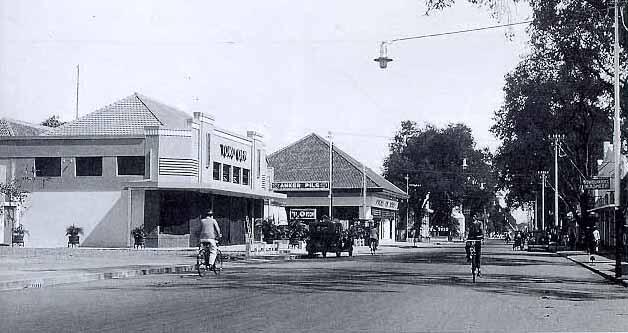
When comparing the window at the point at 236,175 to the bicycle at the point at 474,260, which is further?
the window at the point at 236,175

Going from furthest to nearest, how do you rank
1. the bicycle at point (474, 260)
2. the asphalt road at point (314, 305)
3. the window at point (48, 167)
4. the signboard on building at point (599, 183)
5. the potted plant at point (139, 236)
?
the window at point (48, 167) < the potted plant at point (139, 236) < the signboard on building at point (599, 183) < the bicycle at point (474, 260) < the asphalt road at point (314, 305)

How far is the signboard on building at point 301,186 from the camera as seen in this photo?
232 ft

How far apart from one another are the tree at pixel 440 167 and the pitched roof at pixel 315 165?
42.5 feet

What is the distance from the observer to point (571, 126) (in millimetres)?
47750

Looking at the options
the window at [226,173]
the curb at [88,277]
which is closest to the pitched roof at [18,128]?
the window at [226,173]

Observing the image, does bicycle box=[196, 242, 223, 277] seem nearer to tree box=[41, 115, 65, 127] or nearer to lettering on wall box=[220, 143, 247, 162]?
lettering on wall box=[220, 143, 247, 162]

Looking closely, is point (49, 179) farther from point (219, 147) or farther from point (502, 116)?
point (502, 116)

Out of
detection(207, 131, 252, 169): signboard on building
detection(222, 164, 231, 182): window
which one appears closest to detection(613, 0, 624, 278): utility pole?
detection(207, 131, 252, 169): signboard on building

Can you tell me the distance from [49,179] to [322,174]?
3083 centimetres

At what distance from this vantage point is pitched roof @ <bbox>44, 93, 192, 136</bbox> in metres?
47.9

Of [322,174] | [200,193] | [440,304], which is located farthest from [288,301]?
[322,174]

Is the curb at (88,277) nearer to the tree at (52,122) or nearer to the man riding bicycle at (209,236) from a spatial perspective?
the man riding bicycle at (209,236)

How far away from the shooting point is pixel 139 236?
143 feet

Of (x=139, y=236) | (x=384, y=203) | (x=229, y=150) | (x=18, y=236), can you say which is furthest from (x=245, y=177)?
(x=384, y=203)
